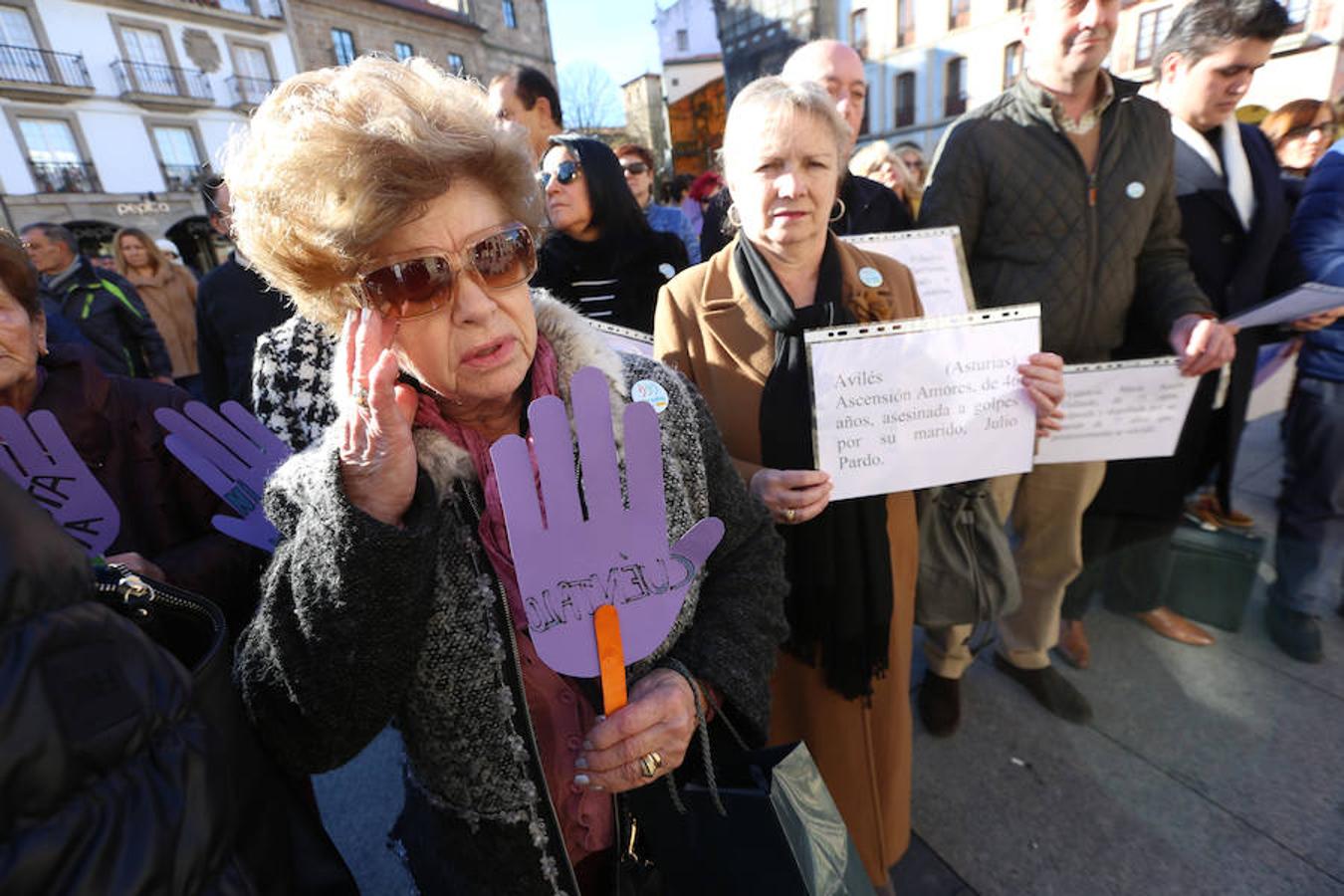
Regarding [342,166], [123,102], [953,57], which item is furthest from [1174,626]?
[123,102]

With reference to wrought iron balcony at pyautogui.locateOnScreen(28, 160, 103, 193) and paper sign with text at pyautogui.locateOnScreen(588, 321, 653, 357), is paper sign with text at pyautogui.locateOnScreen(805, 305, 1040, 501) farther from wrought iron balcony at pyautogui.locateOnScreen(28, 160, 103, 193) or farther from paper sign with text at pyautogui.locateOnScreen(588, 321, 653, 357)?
wrought iron balcony at pyautogui.locateOnScreen(28, 160, 103, 193)

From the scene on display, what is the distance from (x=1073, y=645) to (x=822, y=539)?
1.91 meters

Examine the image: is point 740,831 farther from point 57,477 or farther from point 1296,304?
point 1296,304

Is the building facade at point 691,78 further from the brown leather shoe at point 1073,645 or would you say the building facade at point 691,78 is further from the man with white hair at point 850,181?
the brown leather shoe at point 1073,645

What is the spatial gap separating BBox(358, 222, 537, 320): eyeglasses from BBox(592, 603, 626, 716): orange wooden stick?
556mm

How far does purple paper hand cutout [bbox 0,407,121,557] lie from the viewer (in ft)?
4.11

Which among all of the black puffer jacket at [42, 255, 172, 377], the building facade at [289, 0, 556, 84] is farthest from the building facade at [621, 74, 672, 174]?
the black puffer jacket at [42, 255, 172, 377]

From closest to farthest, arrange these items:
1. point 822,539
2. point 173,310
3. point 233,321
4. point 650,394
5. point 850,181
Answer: point 650,394 → point 822,539 → point 850,181 → point 233,321 → point 173,310

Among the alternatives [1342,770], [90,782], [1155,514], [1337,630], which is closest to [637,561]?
[90,782]

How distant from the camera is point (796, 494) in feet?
4.95

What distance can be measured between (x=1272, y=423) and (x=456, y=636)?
21.8ft

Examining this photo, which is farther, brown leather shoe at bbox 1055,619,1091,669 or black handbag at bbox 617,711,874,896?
brown leather shoe at bbox 1055,619,1091,669

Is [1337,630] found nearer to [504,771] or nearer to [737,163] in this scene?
[737,163]

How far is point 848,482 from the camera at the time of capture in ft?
5.27
